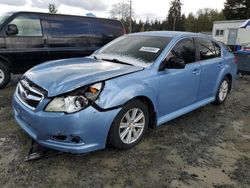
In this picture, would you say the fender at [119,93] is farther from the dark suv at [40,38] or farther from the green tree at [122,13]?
the green tree at [122,13]

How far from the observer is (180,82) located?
406 centimetres

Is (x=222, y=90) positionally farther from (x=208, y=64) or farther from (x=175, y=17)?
(x=175, y=17)

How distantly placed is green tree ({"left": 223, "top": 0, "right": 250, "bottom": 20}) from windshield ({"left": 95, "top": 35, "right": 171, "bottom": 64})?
43.4m

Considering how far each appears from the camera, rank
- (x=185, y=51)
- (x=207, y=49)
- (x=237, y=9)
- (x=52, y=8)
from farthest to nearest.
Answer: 1. (x=52, y=8)
2. (x=237, y=9)
3. (x=207, y=49)
4. (x=185, y=51)

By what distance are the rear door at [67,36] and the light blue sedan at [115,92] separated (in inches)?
107

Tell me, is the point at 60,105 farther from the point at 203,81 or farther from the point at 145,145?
the point at 203,81

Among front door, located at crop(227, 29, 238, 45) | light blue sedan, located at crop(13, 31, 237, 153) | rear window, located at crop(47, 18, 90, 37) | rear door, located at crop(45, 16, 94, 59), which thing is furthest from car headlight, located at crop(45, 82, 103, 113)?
front door, located at crop(227, 29, 238, 45)

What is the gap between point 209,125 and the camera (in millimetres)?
4566

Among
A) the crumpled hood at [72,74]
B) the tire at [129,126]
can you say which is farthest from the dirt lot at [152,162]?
the crumpled hood at [72,74]

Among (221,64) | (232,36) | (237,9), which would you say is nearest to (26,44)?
(221,64)

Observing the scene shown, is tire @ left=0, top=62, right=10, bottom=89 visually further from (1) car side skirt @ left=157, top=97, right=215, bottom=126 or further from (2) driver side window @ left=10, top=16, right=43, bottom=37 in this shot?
(1) car side skirt @ left=157, top=97, right=215, bottom=126

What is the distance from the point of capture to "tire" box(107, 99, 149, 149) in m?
3.21

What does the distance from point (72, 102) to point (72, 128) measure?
0.29 m

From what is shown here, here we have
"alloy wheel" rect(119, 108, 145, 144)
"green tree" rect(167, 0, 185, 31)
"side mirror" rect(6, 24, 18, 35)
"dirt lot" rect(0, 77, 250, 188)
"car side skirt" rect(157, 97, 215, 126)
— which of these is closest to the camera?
"dirt lot" rect(0, 77, 250, 188)
